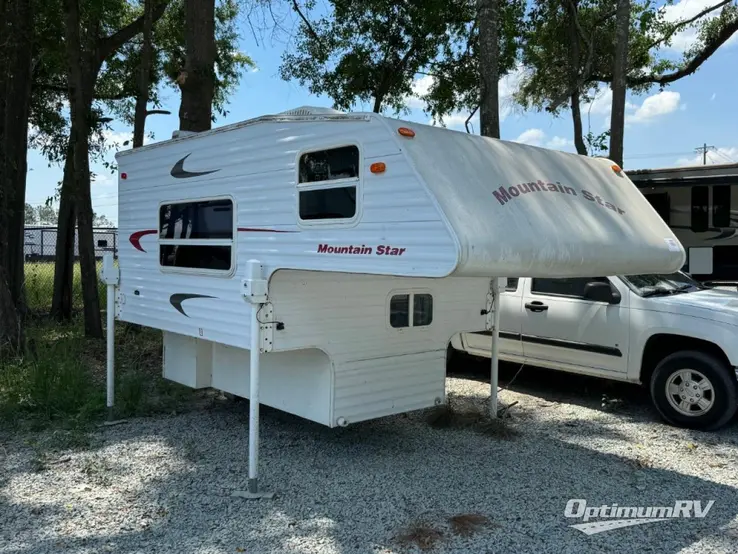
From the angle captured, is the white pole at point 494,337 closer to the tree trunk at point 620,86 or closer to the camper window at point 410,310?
the camper window at point 410,310

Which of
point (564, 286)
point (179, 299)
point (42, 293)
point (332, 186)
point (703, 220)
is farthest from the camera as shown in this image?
point (42, 293)

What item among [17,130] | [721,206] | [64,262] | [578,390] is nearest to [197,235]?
[578,390]

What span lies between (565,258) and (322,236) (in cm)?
152

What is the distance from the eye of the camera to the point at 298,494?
441cm

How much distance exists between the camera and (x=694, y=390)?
5.88 meters

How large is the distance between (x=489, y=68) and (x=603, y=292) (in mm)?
3514

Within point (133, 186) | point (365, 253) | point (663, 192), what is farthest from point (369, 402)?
point (663, 192)

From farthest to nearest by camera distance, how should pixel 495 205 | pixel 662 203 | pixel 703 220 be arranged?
pixel 662 203, pixel 703 220, pixel 495 205

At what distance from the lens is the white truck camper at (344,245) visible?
12.2 feet

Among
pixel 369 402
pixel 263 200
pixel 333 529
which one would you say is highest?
pixel 263 200

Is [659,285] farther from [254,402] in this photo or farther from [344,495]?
[254,402]

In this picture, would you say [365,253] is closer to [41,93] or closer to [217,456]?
[217,456]

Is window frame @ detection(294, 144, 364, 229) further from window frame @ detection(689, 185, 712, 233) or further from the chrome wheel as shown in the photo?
window frame @ detection(689, 185, 712, 233)

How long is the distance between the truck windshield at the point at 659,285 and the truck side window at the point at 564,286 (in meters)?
0.28
